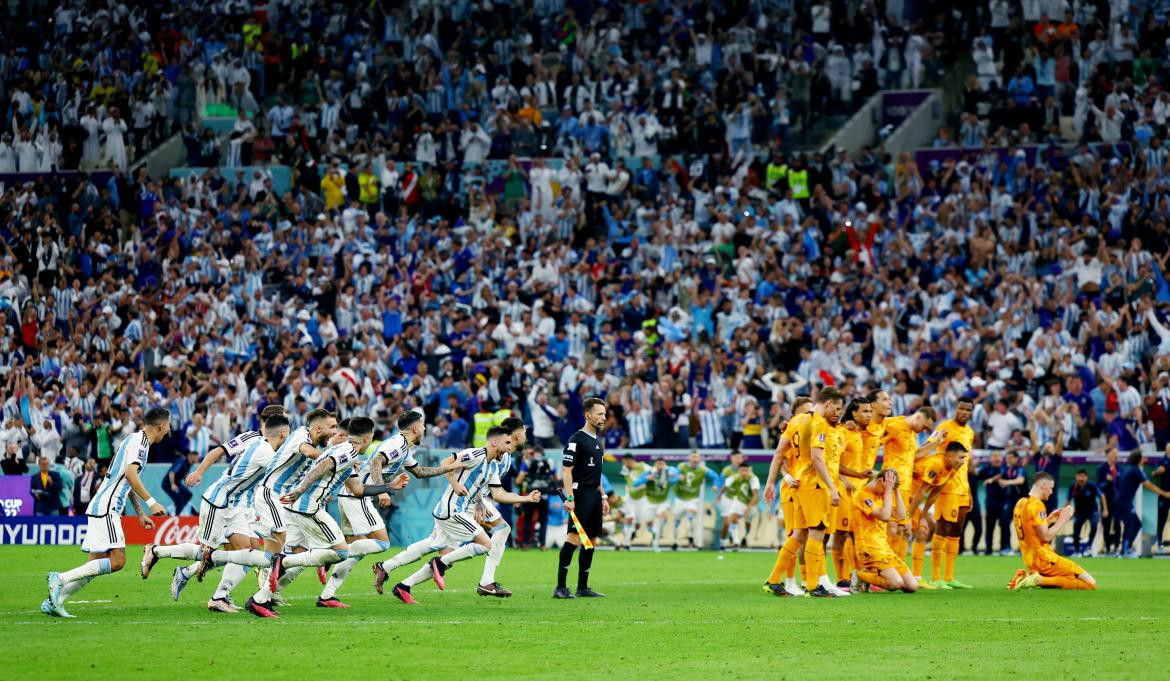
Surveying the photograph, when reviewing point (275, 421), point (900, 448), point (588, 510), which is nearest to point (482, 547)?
point (588, 510)

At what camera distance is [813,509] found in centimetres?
1845

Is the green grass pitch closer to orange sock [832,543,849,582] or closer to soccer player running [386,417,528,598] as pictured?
soccer player running [386,417,528,598]

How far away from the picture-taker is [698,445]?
32.0 m

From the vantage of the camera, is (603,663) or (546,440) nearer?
(603,663)

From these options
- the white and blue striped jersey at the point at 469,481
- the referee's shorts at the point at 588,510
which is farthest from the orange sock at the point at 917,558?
the white and blue striped jersey at the point at 469,481

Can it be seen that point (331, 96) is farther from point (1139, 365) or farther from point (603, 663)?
point (603, 663)

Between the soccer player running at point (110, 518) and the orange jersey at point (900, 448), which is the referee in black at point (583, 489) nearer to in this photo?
the orange jersey at point (900, 448)

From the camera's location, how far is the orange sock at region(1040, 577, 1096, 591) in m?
20.4

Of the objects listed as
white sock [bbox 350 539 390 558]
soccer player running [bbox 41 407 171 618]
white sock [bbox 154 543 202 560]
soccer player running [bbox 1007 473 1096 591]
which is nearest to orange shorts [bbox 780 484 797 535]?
soccer player running [bbox 1007 473 1096 591]

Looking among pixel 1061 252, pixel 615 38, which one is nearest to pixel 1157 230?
pixel 1061 252

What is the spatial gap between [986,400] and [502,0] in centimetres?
2135

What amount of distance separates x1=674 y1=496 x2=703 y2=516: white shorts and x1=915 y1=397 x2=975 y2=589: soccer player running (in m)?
10.3

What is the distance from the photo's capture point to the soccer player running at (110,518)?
50.9 feet

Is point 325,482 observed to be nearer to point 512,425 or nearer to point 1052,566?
point 512,425
